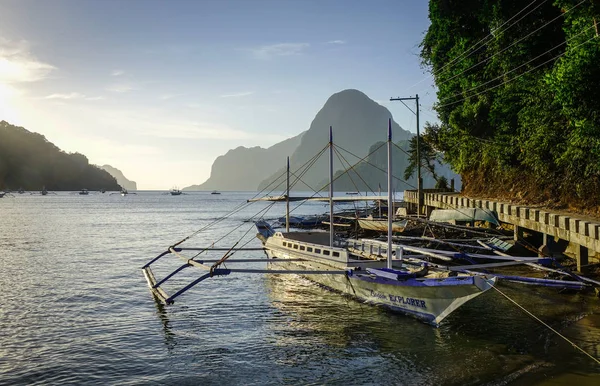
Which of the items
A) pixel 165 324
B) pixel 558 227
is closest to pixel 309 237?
pixel 165 324

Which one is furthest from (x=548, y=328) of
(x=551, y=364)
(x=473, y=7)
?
(x=473, y=7)

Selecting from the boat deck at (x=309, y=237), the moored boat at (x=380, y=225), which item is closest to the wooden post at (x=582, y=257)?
the boat deck at (x=309, y=237)

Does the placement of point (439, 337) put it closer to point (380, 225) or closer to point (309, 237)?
point (309, 237)

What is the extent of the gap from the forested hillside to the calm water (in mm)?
10428

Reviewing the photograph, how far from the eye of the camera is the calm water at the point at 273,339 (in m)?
13.8

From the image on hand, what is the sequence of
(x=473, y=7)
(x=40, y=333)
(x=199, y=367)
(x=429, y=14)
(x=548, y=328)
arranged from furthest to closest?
(x=429, y=14) < (x=473, y=7) < (x=40, y=333) < (x=548, y=328) < (x=199, y=367)

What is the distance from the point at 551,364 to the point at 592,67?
1599 cm

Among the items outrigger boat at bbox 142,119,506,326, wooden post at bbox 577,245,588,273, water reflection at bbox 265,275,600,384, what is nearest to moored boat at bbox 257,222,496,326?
outrigger boat at bbox 142,119,506,326

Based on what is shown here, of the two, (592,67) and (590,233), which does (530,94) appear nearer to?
(592,67)

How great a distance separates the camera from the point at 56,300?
2448 centimetres

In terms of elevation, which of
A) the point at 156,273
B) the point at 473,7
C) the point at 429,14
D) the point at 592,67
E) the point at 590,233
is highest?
the point at 429,14

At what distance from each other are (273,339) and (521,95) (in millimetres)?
30440

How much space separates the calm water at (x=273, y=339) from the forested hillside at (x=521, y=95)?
1043 cm

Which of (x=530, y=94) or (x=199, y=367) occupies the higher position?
(x=530, y=94)
